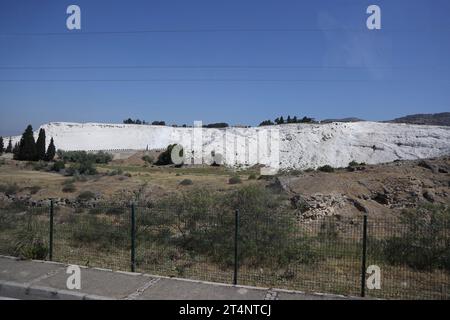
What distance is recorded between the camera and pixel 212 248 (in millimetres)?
10242

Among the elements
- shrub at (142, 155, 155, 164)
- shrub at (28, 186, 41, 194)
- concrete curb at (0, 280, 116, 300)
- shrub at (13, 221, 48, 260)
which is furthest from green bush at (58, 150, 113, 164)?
concrete curb at (0, 280, 116, 300)

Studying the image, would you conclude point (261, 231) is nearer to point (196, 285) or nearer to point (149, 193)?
point (196, 285)

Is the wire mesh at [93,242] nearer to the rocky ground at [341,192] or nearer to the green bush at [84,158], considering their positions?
the rocky ground at [341,192]

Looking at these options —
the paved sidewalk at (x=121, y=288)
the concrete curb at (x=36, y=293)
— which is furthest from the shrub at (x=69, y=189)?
the concrete curb at (x=36, y=293)

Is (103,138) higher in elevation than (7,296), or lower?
higher

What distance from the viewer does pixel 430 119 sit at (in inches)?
3211

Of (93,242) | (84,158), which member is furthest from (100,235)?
(84,158)

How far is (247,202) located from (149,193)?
649 inches

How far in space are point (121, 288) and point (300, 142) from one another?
221 ft

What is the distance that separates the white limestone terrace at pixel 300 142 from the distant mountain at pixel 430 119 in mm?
Answer: 9745

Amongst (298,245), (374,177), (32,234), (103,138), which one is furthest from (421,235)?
(103,138)

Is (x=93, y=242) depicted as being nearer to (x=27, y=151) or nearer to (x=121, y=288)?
(x=121, y=288)

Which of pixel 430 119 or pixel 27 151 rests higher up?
pixel 430 119

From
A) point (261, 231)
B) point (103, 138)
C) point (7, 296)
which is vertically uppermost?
point (103, 138)
